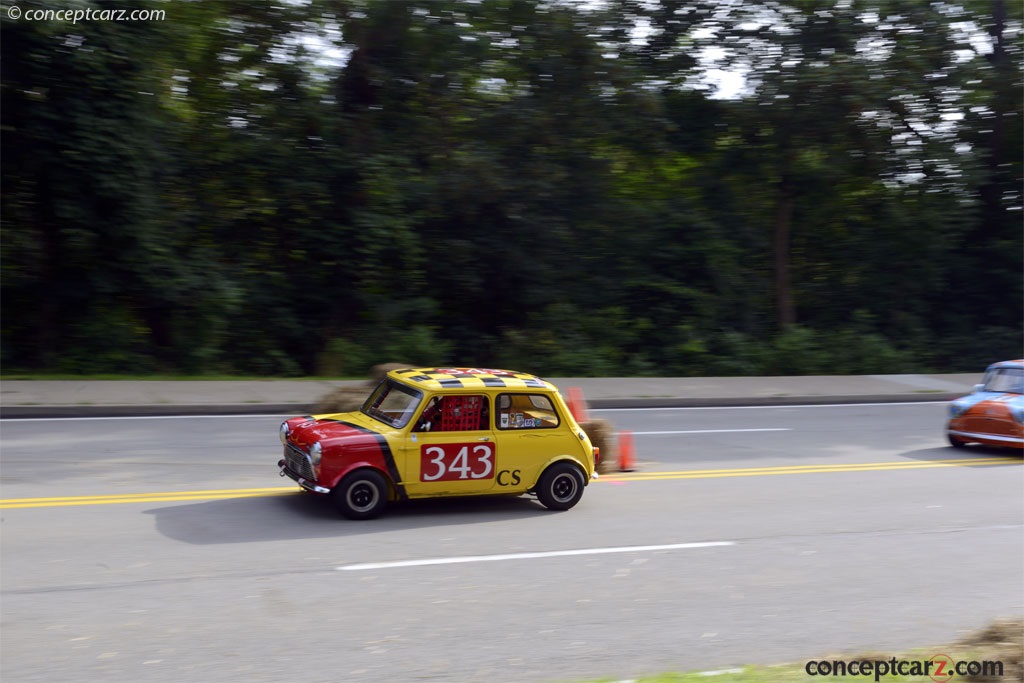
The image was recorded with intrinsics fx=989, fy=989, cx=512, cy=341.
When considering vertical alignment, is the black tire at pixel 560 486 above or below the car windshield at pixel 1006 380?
below

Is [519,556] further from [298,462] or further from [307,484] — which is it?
[298,462]

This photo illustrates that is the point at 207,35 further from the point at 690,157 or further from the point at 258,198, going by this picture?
the point at 690,157

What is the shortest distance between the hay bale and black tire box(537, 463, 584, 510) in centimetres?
211

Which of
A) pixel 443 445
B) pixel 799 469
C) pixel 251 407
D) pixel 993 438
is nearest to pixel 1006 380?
pixel 993 438

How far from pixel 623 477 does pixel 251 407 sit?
23.2 feet

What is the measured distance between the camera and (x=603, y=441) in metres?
12.5

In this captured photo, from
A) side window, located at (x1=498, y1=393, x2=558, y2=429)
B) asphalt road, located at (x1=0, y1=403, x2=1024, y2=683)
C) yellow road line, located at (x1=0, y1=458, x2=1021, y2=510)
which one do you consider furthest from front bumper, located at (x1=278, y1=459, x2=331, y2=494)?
side window, located at (x1=498, y1=393, x2=558, y2=429)

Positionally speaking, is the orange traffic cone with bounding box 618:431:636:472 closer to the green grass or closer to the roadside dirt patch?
the green grass

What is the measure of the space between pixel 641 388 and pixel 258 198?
34.5 feet

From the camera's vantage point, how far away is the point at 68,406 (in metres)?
15.3

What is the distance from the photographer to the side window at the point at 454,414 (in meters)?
9.60

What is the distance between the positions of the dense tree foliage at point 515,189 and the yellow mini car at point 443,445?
12938 mm

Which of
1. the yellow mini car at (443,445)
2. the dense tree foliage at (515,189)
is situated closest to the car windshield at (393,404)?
the yellow mini car at (443,445)

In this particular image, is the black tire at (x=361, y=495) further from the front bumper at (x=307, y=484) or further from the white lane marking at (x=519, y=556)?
the white lane marking at (x=519, y=556)
